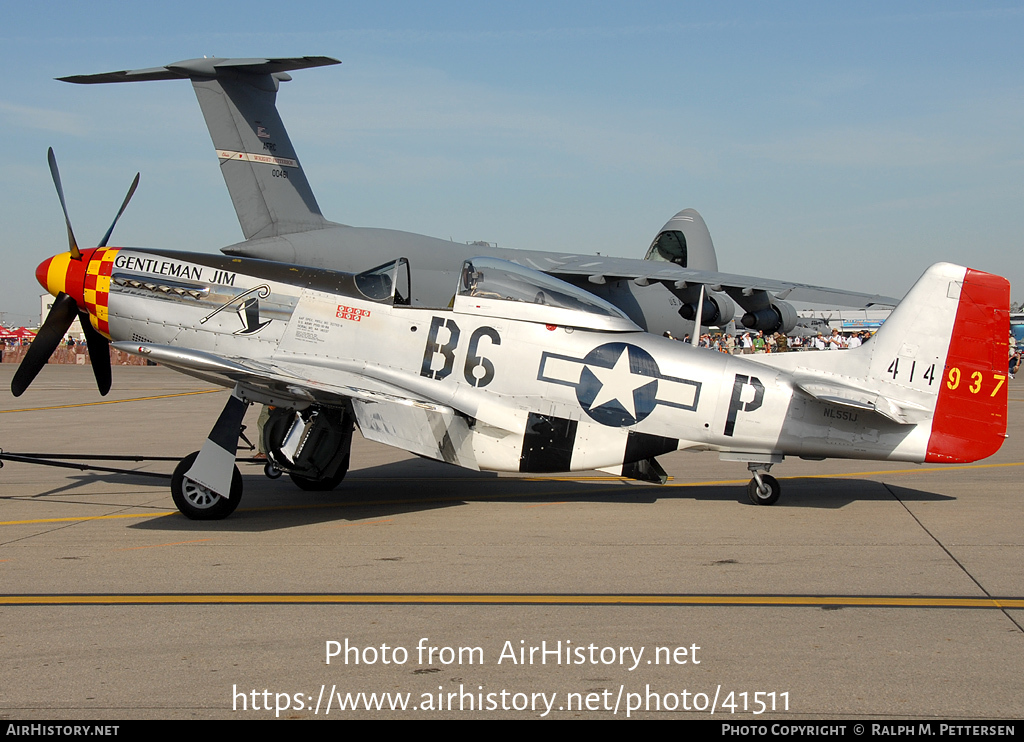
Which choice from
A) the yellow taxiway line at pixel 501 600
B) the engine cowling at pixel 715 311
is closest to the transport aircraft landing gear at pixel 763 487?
the yellow taxiway line at pixel 501 600

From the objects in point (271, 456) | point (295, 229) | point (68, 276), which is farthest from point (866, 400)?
point (295, 229)

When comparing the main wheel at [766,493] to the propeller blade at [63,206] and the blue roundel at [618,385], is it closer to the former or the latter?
the blue roundel at [618,385]

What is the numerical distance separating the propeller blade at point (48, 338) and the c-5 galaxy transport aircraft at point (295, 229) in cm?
1130

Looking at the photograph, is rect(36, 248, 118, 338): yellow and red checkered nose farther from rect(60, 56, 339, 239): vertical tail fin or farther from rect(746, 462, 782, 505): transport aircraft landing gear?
rect(60, 56, 339, 239): vertical tail fin

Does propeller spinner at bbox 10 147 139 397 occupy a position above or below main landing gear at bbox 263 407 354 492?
above

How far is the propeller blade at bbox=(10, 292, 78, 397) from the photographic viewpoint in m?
9.13

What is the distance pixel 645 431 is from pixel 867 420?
2.05 meters

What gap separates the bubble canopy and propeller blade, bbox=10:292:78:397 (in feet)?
14.0

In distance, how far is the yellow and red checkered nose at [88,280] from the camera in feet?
29.4

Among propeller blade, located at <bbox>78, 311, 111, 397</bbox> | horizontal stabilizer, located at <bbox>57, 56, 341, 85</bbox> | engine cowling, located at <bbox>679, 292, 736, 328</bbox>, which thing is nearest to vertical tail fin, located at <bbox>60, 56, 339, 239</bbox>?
horizontal stabilizer, located at <bbox>57, 56, 341, 85</bbox>

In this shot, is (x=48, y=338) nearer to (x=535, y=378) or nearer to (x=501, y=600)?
(x=535, y=378)

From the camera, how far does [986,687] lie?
3.94m

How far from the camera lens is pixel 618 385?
8070mm
